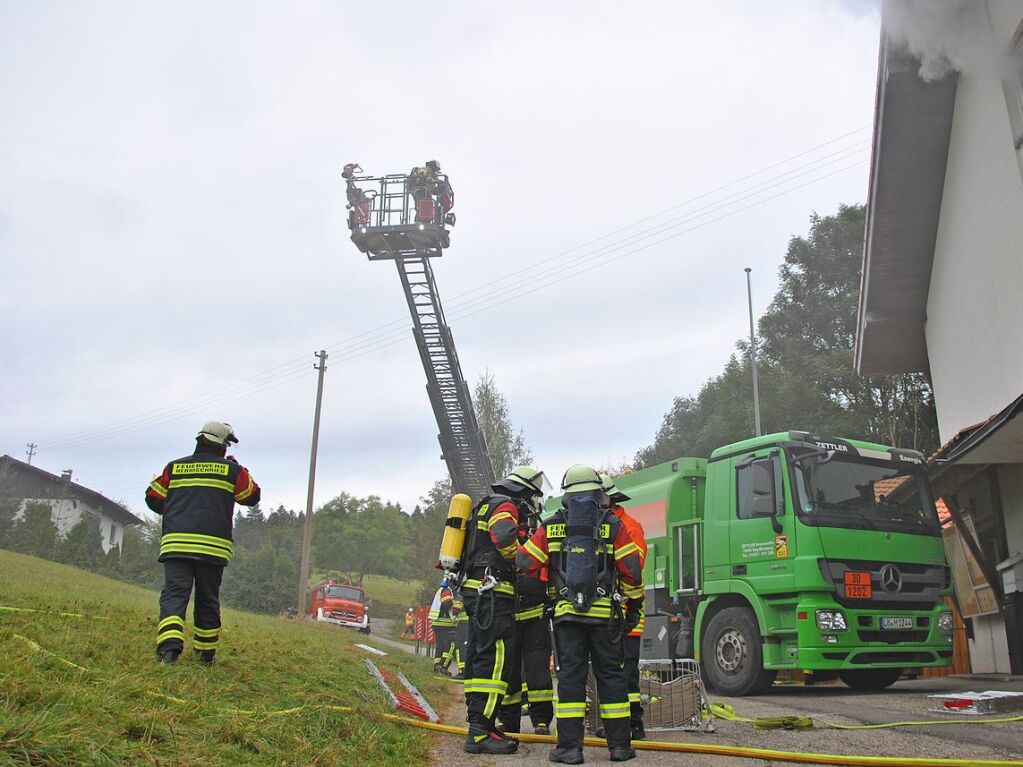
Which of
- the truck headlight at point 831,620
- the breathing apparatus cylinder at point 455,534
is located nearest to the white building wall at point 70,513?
the truck headlight at point 831,620

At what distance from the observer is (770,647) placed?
8016 mm

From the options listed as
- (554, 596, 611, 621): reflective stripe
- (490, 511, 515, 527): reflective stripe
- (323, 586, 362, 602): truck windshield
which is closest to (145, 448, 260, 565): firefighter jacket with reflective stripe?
→ (490, 511, 515, 527): reflective stripe

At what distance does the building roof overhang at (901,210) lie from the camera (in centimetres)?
1052

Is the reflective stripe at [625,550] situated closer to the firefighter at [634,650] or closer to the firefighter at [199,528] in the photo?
the firefighter at [634,650]

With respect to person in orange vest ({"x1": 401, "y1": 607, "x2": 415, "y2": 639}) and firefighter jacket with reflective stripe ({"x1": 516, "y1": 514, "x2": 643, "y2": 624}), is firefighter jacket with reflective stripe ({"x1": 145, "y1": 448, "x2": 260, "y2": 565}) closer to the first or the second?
firefighter jacket with reflective stripe ({"x1": 516, "y1": 514, "x2": 643, "y2": 624})

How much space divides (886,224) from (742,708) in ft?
25.0

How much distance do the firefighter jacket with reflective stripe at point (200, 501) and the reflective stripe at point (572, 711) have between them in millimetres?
2533

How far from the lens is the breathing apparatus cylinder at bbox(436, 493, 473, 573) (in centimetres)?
574

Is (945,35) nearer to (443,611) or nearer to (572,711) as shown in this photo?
(572,711)

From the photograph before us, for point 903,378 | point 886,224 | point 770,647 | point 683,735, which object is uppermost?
point 903,378

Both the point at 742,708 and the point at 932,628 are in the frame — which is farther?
the point at 932,628

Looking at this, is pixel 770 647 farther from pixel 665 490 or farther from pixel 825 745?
pixel 825 745

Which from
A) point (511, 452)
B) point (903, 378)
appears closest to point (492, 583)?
point (903, 378)

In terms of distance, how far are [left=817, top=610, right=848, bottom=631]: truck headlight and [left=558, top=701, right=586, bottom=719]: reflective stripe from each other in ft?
12.3
